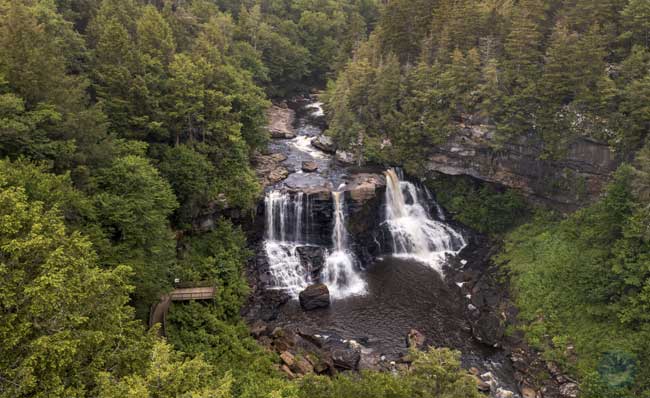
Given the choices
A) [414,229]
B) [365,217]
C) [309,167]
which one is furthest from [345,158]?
[414,229]

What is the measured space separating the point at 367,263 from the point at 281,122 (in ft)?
97.8

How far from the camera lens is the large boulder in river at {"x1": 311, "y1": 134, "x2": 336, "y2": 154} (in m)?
51.7

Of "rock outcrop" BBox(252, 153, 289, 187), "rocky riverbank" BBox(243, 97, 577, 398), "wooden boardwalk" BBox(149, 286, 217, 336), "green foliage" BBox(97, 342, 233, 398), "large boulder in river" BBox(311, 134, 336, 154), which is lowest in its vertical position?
"rocky riverbank" BBox(243, 97, 577, 398)

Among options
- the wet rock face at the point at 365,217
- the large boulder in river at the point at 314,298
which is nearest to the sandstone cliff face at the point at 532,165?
the wet rock face at the point at 365,217

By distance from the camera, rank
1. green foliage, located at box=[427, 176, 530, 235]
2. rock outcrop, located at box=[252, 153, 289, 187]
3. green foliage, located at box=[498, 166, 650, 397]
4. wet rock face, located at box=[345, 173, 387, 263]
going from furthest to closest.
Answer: rock outcrop, located at box=[252, 153, 289, 187], green foliage, located at box=[427, 176, 530, 235], wet rock face, located at box=[345, 173, 387, 263], green foliage, located at box=[498, 166, 650, 397]

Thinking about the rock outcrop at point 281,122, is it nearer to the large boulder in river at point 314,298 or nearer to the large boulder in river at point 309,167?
the large boulder in river at point 309,167

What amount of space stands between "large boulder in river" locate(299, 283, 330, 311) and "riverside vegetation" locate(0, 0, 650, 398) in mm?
5037

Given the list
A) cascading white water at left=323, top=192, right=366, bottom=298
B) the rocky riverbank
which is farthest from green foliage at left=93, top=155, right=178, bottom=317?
cascading white water at left=323, top=192, right=366, bottom=298

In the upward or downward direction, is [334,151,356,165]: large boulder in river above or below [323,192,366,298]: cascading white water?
above

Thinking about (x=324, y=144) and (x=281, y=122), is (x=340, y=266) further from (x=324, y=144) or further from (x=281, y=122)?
(x=281, y=122)

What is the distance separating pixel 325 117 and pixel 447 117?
22946 millimetres

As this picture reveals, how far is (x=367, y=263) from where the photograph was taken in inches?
1596

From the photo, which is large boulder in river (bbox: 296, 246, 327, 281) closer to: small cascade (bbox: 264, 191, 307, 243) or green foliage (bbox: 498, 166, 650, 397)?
small cascade (bbox: 264, 191, 307, 243)

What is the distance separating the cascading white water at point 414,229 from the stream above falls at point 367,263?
0.10 meters
